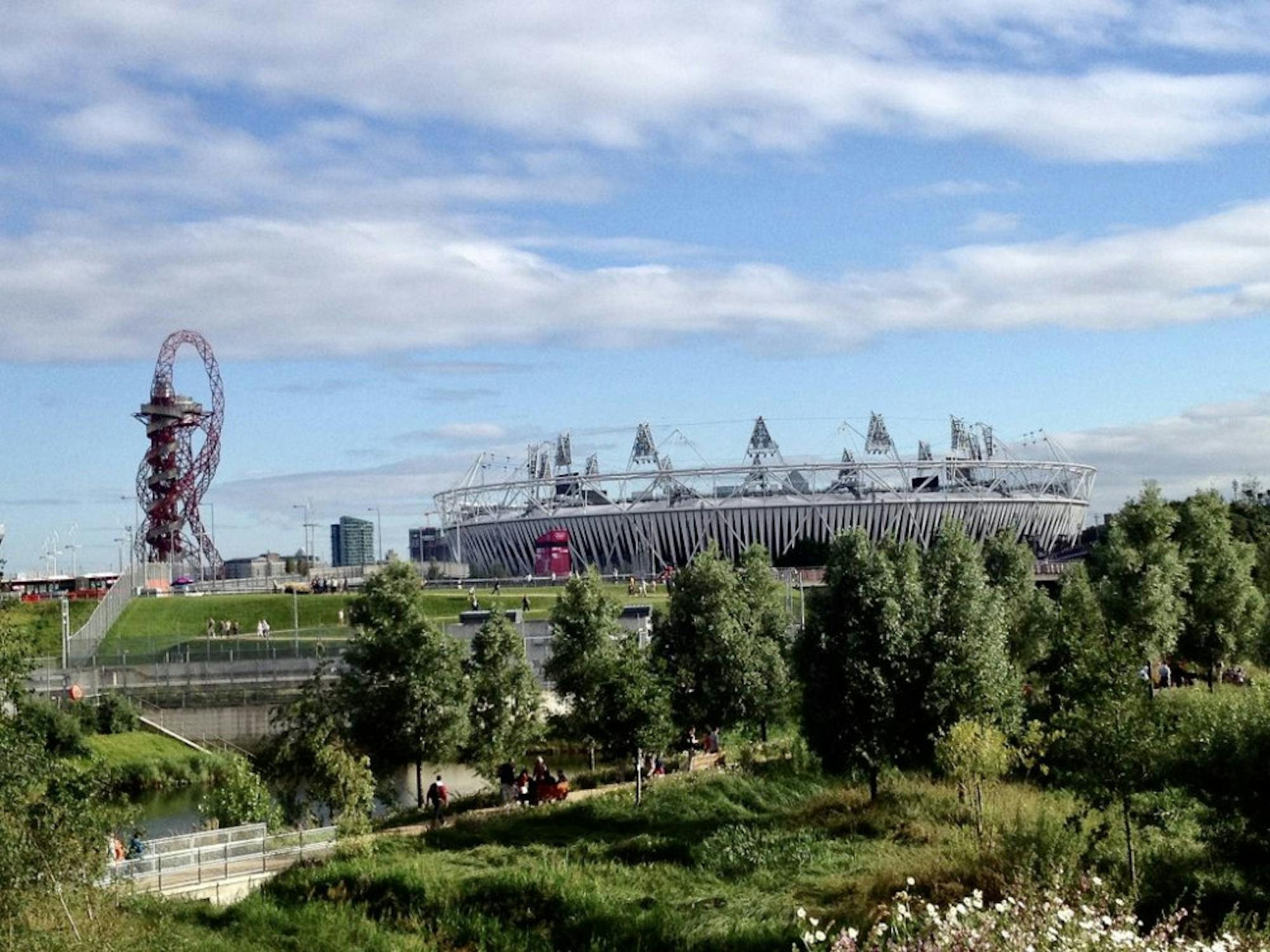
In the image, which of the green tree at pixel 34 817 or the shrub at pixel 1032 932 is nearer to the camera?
the shrub at pixel 1032 932

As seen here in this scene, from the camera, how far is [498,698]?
33500 millimetres

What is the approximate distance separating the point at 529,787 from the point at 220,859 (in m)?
7.89

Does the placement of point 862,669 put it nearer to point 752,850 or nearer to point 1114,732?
point 752,850

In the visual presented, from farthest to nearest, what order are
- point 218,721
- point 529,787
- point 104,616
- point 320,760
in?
1. point 104,616
2. point 218,721
3. point 529,787
4. point 320,760

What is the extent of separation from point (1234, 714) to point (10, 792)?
659 inches

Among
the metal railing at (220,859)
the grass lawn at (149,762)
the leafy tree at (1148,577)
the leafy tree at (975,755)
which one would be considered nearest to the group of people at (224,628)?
the grass lawn at (149,762)

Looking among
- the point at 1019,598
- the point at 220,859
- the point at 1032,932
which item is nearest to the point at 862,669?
the point at 220,859

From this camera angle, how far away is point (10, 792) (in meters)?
19.2

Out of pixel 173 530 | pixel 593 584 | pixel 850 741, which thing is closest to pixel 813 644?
pixel 850 741

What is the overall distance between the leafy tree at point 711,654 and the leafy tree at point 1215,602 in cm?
1400

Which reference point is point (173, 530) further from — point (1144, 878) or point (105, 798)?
point (1144, 878)

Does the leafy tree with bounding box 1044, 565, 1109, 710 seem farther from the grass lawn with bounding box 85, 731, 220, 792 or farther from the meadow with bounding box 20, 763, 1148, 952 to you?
the grass lawn with bounding box 85, 731, 220, 792

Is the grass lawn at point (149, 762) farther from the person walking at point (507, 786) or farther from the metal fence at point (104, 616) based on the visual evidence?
the person walking at point (507, 786)

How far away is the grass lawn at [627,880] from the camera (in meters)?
20.3
